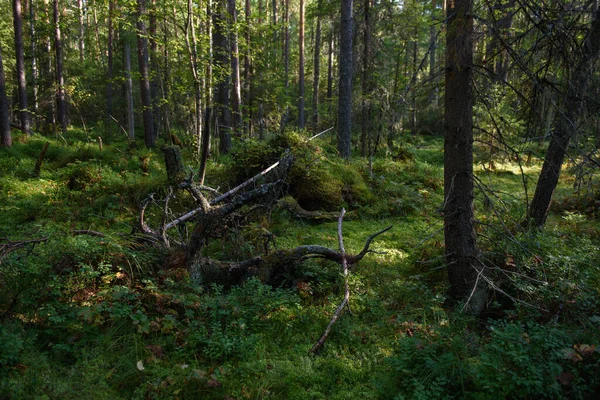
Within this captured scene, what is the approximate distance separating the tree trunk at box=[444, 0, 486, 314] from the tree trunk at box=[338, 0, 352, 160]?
7465 mm

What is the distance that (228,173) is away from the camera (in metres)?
9.62

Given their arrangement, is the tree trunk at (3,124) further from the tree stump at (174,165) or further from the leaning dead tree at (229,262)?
the leaning dead tree at (229,262)

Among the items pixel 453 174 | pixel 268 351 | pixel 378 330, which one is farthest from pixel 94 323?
pixel 453 174

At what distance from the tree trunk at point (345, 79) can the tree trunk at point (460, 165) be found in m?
7.46

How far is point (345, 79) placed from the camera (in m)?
12.3

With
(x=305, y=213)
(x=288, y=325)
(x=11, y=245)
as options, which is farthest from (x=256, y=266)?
(x=305, y=213)

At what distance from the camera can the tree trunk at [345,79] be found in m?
12.2

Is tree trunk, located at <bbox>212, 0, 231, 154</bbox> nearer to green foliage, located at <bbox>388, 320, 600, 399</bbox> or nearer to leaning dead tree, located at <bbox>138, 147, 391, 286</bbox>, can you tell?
leaning dead tree, located at <bbox>138, 147, 391, 286</bbox>

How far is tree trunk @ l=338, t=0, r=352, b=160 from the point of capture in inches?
481

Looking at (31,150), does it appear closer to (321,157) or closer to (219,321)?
(321,157)

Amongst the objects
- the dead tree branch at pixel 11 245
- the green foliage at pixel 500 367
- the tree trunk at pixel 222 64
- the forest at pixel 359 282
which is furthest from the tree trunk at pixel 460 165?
the tree trunk at pixel 222 64

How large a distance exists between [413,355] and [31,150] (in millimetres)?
17601

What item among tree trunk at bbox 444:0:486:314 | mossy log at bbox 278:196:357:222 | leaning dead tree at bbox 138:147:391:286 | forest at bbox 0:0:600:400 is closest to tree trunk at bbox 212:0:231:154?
mossy log at bbox 278:196:357:222

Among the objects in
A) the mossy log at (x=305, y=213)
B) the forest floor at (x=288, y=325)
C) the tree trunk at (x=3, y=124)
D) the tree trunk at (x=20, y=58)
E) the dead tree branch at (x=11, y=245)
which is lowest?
the forest floor at (x=288, y=325)
